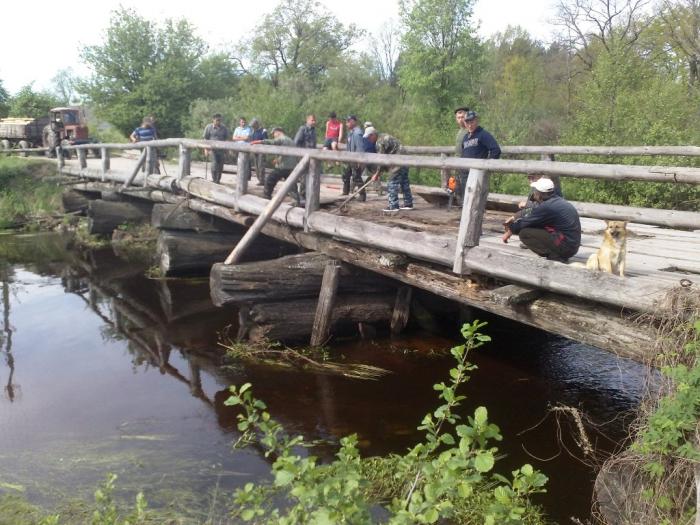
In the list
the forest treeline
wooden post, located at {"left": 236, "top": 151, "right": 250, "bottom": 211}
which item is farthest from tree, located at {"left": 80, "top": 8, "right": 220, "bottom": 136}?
wooden post, located at {"left": 236, "top": 151, "right": 250, "bottom": 211}

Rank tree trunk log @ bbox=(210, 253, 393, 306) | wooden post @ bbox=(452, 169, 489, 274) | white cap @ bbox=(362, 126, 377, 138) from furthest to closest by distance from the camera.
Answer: white cap @ bbox=(362, 126, 377, 138) → tree trunk log @ bbox=(210, 253, 393, 306) → wooden post @ bbox=(452, 169, 489, 274)

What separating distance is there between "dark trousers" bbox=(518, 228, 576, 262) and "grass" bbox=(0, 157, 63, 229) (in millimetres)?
18104

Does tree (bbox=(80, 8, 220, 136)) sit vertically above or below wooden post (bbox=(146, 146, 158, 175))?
above

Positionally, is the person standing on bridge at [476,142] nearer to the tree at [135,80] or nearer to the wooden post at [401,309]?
the wooden post at [401,309]

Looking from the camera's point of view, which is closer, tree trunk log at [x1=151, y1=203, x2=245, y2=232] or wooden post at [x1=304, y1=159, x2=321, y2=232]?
wooden post at [x1=304, y1=159, x2=321, y2=232]

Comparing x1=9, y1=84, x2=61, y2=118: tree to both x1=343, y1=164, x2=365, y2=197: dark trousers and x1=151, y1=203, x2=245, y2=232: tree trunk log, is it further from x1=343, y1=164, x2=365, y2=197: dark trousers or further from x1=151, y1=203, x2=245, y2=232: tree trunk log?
x1=343, y1=164, x2=365, y2=197: dark trousers

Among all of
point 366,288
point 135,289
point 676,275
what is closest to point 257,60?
point 135,289

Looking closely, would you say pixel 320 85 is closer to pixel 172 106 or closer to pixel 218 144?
pixel 172 106

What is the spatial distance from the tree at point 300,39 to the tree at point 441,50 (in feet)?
51.7

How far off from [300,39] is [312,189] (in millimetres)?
37424

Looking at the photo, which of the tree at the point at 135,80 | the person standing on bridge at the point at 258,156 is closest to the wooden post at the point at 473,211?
the person standing on bridge at the point at 258,156

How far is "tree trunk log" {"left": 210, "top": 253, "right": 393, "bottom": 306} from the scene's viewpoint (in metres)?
7.57

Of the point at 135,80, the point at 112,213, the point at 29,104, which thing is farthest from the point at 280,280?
the point at 29,104

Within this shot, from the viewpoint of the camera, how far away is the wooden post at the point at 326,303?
25.5 feet
